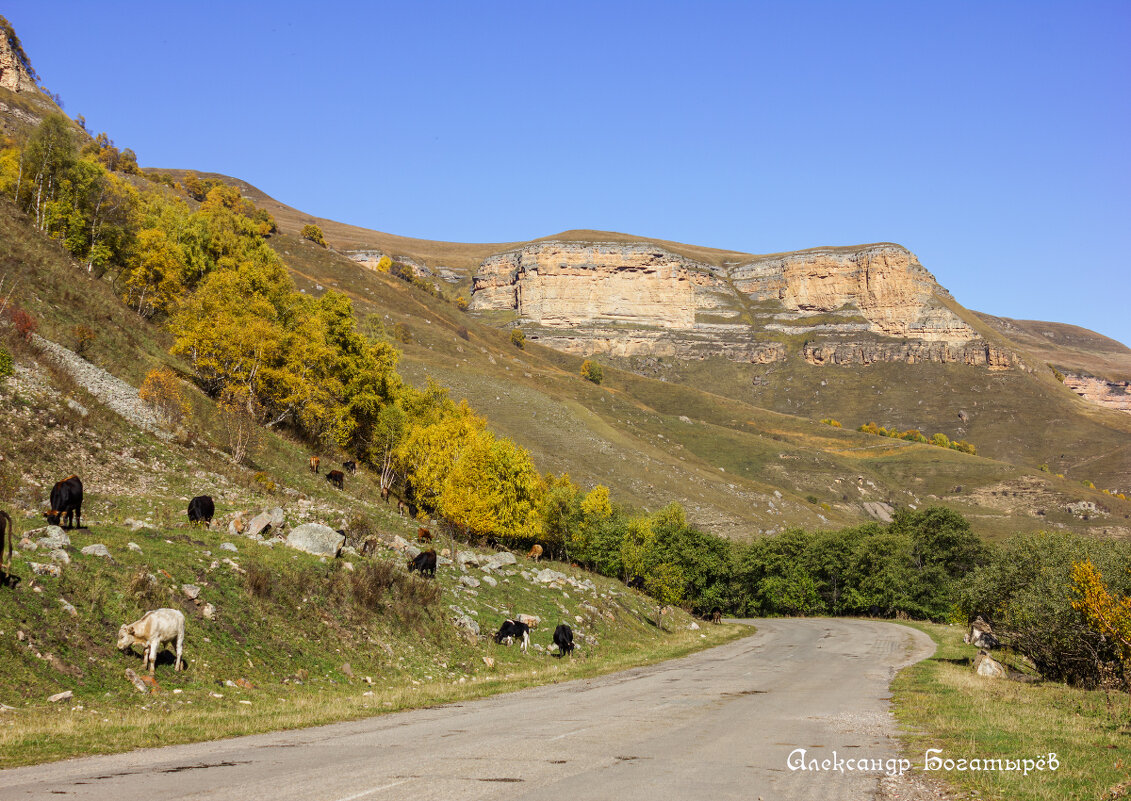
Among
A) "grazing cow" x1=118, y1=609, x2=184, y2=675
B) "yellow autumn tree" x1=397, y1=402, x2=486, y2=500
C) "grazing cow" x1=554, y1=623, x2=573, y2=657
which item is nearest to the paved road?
"grazing cow" x1=118, y1=609, x2=184, y2=675

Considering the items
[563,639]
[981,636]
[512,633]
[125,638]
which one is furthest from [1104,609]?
[981,636]

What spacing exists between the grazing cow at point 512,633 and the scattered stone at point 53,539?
15377 millimetres

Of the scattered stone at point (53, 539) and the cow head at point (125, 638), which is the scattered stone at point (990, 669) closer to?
the cow head at point (125, 638)

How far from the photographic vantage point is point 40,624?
14.2 metres

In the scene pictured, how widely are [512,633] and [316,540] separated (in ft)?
28.4

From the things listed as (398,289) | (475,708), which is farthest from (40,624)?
(398,289)

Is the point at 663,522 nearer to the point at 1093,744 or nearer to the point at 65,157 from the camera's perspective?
the point at 1093,744

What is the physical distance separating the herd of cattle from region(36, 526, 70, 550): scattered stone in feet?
2.21

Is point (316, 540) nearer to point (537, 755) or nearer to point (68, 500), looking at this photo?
point (68, 500)

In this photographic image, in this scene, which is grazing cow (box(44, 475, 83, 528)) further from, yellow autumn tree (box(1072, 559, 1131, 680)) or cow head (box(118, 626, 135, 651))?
yellow autumn tree (box(1072, 559, 1131, 680))

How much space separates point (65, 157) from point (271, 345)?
26.7 meters

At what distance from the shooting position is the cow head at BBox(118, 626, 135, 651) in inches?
591

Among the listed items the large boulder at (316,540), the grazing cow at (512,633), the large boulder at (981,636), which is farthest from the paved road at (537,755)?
the large boulder at (981,636)

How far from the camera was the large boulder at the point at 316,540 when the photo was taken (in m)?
24.4
